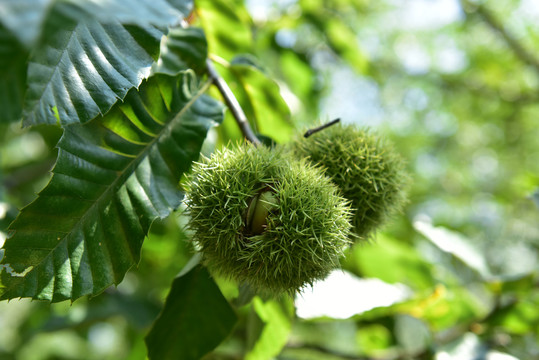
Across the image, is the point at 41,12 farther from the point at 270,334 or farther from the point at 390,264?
the point at 390,264

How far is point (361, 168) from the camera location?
4.28 ft

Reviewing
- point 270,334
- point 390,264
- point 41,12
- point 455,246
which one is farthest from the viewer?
point 390,264

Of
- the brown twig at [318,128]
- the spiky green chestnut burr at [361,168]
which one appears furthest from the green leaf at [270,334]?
the brown twig at [318,128]

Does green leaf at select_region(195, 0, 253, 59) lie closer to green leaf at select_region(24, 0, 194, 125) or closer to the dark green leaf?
green leaf at select_region(24, 0, 194, 125)

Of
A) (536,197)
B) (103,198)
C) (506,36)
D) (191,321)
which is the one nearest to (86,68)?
(103,198)

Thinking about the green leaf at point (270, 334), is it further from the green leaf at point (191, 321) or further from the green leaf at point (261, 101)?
the green leaf at point (261, 101)

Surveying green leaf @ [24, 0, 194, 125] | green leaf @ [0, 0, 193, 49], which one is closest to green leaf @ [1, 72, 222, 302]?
green leaf @ [24, 0, 194, 125]

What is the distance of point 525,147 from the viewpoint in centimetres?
601

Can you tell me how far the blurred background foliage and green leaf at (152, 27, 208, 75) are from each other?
0.20 m

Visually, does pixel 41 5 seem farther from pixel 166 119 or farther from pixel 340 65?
pixel 340 65

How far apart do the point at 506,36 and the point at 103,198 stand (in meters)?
5.03

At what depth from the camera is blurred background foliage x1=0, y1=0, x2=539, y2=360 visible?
182cm

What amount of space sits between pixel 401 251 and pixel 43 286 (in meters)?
1.90

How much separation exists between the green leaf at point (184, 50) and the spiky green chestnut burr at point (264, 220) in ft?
1.34
